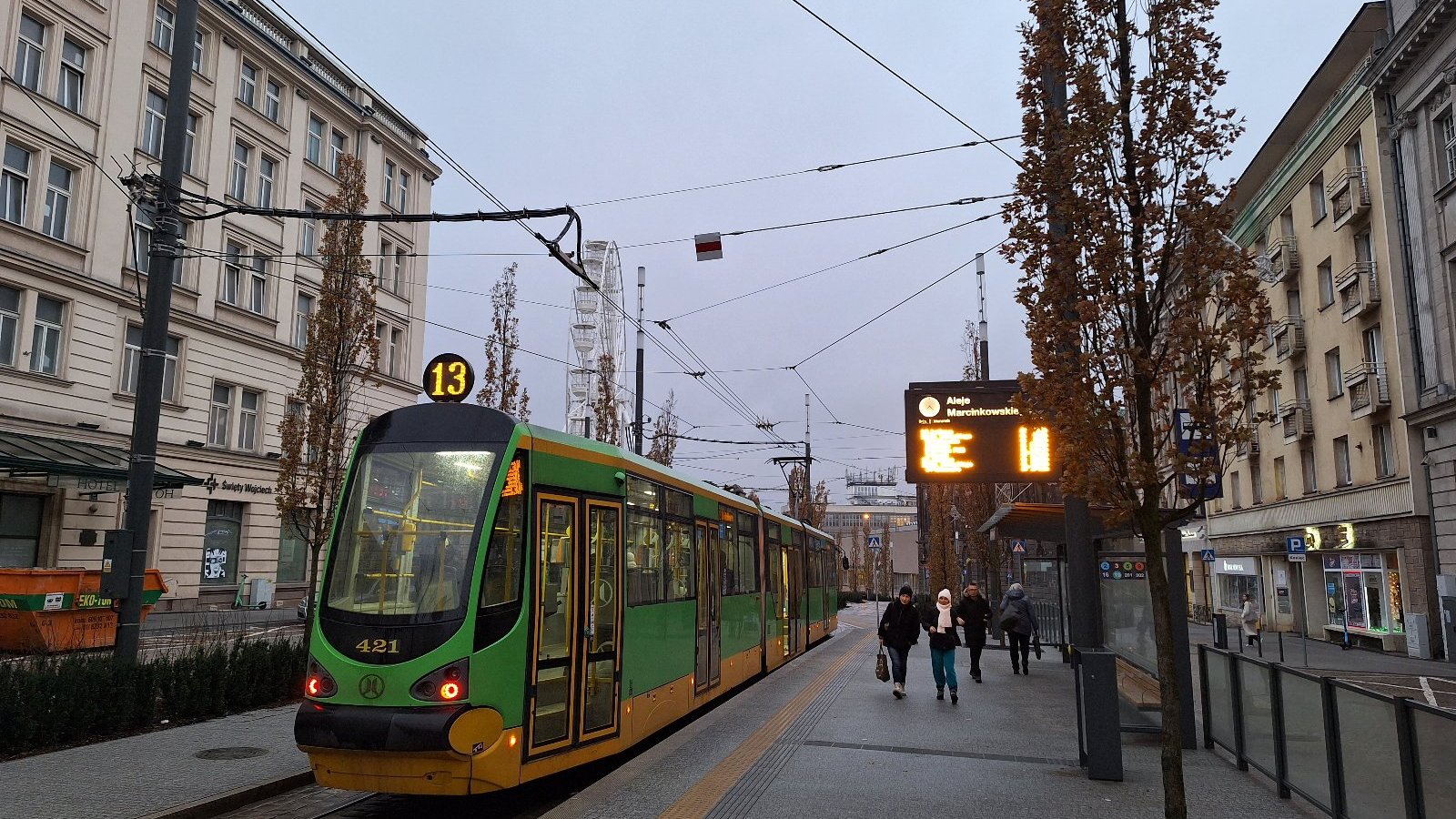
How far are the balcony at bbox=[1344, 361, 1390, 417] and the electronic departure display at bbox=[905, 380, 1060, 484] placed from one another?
19.4 meters

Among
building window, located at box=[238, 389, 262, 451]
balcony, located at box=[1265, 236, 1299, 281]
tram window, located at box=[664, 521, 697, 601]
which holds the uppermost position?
balcony, located at box=[1265, 236, 1299, 281]

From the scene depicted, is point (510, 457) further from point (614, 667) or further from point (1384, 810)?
point (1384, 810)

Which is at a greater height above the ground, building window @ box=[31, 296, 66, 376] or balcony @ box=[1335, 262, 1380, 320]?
balcony @ box=[1335, 262, 1380, 320]

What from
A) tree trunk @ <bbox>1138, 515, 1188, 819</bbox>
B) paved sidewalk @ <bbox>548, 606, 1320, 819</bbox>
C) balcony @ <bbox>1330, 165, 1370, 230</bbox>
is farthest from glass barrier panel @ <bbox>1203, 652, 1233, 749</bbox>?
balcony @ <bbox>1330, 165, 1370, 230</bbox>

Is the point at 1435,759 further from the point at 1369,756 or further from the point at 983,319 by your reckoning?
the point at 983,319

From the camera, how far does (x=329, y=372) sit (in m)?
14.9

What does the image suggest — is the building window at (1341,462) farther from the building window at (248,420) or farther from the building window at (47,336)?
the building window at (47,336)

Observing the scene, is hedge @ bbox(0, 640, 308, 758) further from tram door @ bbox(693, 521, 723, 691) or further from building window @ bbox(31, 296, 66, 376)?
building window @ bbox(31, 296, 66, 376)

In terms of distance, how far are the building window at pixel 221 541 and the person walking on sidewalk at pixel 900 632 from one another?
23.2 metres

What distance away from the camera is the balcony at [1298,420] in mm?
32781

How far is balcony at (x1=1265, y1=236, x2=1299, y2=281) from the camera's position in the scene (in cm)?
3300

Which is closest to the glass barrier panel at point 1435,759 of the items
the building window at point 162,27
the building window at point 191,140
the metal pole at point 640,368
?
the metal pole at point 640,368

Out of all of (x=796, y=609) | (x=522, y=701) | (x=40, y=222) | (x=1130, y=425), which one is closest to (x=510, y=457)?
(x=522, y=701)

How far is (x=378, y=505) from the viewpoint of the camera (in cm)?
755
